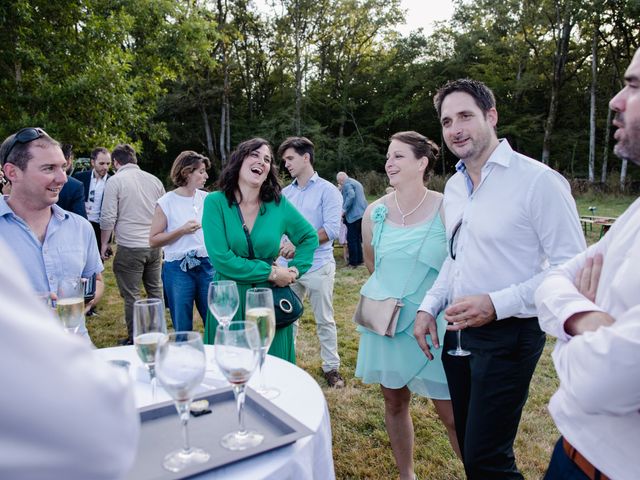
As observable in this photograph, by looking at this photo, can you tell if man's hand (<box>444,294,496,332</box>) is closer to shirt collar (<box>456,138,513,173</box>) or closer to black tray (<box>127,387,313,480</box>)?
shirt collar (<box>456,138,513,173</box>)

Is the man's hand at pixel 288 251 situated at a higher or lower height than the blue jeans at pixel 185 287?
higher

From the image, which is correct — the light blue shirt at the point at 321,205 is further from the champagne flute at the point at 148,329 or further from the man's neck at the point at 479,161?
the champagne flute at the point at 148,329

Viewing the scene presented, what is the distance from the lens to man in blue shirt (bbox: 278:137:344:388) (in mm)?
4430

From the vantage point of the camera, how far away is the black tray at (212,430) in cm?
123

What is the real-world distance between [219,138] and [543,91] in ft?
66.9

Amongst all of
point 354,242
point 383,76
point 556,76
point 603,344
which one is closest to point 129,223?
point 603,344

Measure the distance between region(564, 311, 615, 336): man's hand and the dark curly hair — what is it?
7.47 feet

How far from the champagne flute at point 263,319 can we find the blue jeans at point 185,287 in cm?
276

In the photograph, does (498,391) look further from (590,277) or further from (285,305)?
(285,305)

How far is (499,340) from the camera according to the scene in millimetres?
2152

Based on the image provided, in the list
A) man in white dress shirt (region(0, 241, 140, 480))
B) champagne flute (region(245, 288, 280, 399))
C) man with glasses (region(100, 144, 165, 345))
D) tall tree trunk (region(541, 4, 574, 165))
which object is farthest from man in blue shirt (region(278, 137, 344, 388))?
tall tree trunk (region(541, 4, 574, 165))

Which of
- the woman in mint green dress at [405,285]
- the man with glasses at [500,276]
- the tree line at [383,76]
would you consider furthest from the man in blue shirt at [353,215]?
the tree line at [383,76]

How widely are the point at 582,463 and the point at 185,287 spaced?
3.69 m

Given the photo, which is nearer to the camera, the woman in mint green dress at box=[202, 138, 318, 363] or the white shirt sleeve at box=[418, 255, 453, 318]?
the white shirt sleeve at box=[418, 255, 453, 318]
